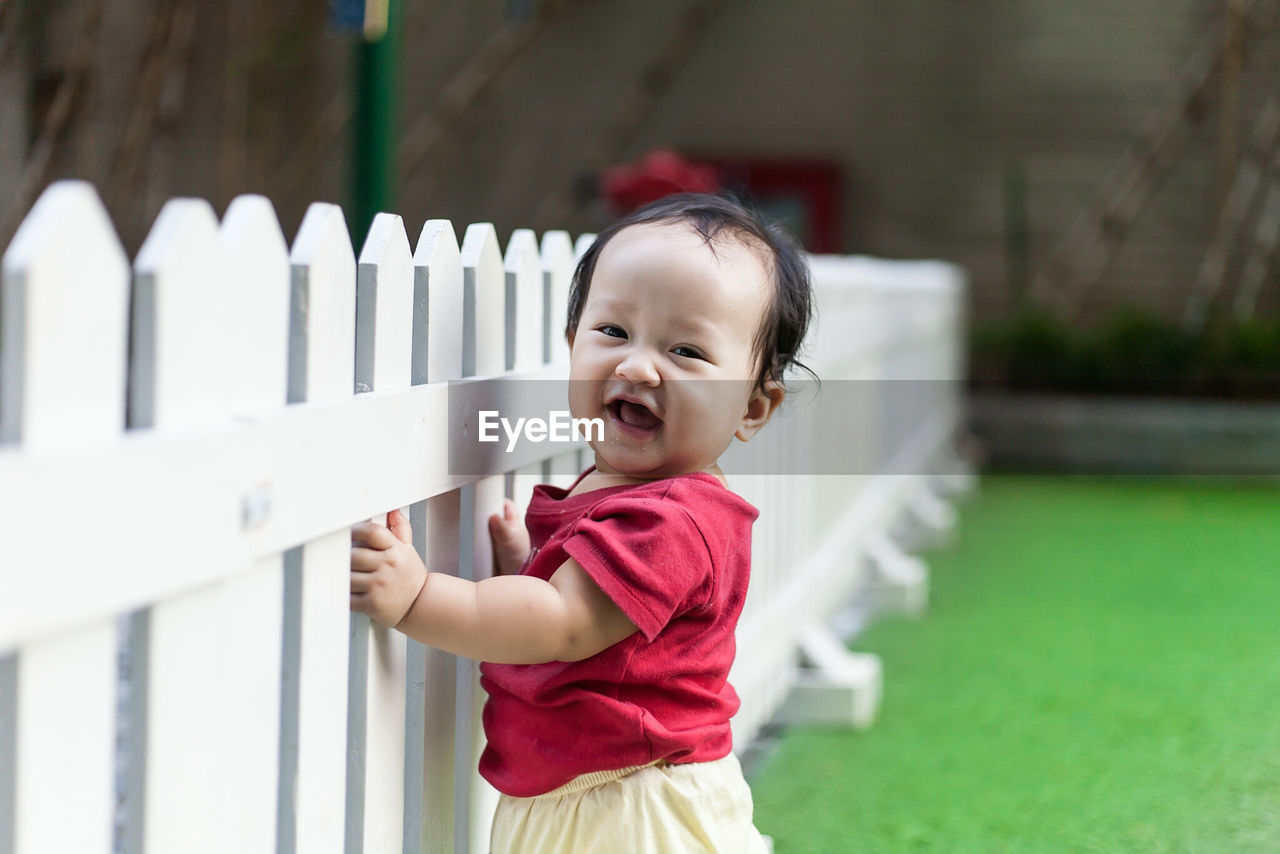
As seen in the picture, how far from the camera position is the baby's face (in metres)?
1.46

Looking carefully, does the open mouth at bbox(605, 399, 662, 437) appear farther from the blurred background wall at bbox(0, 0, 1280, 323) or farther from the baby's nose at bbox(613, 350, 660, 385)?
the blurred background wall at bbox(0, 0, 1280, 323)

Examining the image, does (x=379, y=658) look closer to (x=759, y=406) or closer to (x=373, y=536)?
(x=373, y=536)

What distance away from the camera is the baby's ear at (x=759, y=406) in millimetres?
1590

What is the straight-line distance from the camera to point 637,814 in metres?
1.49

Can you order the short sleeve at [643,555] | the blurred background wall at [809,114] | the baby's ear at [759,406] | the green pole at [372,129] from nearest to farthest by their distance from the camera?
the short sleeve at [643,555] < the baby's ear at [759,406] < the green pole at [372,129] < the blurred background wall at [809,114]

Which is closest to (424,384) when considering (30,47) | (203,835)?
(203,835)

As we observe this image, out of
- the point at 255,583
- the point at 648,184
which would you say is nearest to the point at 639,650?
the point at 255,583

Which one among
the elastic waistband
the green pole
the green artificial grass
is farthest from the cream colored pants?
the green pole

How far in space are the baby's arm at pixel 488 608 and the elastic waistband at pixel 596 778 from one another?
17 cm

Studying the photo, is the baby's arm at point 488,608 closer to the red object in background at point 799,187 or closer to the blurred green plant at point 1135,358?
the blurred green plant at point 1135,358

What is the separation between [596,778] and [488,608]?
252 millimetres

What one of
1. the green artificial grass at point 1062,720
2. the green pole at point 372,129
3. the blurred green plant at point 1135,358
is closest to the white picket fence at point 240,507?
the green artificial grass at point 1062,720

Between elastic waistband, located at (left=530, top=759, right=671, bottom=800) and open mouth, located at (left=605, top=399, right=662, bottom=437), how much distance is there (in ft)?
1.21

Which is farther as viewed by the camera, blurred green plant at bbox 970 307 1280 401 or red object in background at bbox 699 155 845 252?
red object in background at bbox 699 155 845 252
